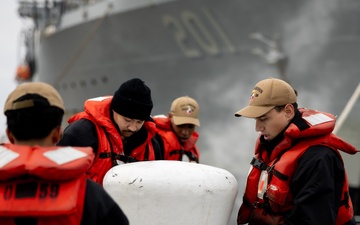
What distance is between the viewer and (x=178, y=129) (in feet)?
17.4

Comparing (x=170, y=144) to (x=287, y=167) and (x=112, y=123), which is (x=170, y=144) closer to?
(x=112, y=123)

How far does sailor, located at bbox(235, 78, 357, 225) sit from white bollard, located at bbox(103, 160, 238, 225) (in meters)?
0.30

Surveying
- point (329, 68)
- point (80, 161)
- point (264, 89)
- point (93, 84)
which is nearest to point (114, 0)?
point (93, 84)

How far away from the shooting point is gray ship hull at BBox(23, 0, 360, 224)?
10773 mm

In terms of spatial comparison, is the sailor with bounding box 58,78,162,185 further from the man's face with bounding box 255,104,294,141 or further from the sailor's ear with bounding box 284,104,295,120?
the sailor's ear with bounding box 284,104,295,120

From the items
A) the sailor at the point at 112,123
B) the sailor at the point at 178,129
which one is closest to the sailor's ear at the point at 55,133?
the sailor at the point at 112,123

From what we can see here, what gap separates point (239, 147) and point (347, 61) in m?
2.77

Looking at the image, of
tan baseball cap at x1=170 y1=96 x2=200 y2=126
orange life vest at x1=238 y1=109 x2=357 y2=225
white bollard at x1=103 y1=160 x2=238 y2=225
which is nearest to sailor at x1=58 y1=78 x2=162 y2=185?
white bollard at x1=103 y1=160 x2=238 y2=225

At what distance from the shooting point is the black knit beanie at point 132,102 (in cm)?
329

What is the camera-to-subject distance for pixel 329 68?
1082 cm

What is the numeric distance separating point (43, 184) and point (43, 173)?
8 centimetres

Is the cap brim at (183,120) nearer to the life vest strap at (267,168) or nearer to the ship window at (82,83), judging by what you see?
the life vest strap at (267,168)

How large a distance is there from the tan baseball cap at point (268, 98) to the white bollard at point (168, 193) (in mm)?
372

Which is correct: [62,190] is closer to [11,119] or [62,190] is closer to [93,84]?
[11,119]
